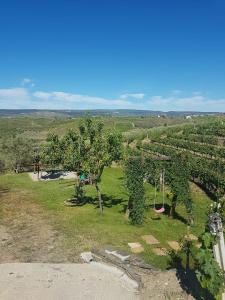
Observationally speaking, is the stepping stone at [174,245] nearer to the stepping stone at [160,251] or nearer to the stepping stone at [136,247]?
the stepping stone at [160,251]

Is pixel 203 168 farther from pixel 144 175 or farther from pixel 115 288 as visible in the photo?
pixel 115 288

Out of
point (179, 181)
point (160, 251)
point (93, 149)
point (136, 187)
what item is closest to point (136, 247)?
point (160, 251)

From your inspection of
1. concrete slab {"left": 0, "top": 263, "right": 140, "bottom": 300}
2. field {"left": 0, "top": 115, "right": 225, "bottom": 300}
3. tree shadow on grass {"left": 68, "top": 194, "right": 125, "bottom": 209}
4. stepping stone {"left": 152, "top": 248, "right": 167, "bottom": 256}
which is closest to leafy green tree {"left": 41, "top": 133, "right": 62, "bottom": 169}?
field {"left": 0, "top": 115, "right": 225, "bottom": 300}

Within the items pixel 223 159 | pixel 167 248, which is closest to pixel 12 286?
pixel 167 248

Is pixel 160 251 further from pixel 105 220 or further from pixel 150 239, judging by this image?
pixel 105 220

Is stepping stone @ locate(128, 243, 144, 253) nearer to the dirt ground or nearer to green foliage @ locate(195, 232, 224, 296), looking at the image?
the dirt ground

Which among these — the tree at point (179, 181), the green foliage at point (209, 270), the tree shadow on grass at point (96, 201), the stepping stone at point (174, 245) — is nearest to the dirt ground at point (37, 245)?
the green foliage at point (209, 270)
